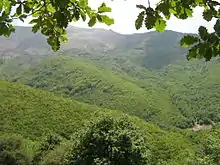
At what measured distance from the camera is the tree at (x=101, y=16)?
3.05 metres

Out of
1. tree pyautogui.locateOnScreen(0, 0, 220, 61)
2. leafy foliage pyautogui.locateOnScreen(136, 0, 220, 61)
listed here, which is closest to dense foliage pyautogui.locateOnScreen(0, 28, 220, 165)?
tree pyautogui.locateOnScreen(0, 0, 220, 61)

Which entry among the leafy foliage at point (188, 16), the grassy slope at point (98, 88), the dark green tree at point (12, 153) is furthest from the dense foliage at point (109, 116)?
the leafy foliage at point (188, 16)

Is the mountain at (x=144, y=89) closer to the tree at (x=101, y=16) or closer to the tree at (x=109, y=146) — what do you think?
the tree at (x=109, y=146)

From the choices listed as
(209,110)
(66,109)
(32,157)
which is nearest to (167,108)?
(209,110)

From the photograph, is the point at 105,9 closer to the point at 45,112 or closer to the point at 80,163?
the point at 80,163

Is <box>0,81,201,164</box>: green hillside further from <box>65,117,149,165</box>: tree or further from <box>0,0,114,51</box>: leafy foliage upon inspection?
<box>0,0,114,51</box>: leafy foliage

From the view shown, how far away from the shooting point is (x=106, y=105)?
132 metres

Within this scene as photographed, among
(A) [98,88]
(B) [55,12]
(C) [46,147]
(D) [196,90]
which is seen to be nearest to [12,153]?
(C) [46,147]

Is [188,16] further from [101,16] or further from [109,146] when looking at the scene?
[109,146]

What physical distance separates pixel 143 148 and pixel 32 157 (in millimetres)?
19658

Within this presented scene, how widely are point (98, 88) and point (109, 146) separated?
117487mm

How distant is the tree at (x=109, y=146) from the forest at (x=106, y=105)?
81mm

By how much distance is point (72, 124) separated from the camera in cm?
7981

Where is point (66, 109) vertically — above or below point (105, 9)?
below
